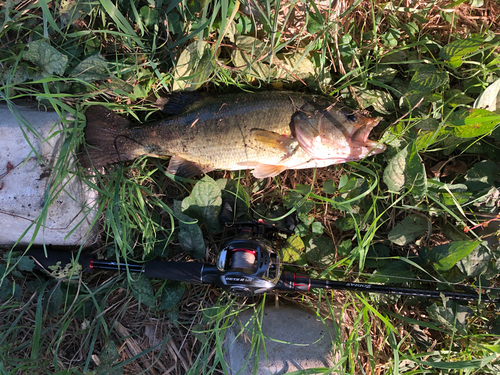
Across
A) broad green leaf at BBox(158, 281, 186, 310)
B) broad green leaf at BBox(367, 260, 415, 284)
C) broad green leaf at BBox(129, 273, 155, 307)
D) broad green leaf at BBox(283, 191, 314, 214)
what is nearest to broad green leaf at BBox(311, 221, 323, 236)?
broad green leaf at BBox(283, 191, 314, 214)

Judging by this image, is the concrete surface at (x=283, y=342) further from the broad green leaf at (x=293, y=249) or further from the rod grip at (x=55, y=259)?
the rod grip at (x=55, y=259)

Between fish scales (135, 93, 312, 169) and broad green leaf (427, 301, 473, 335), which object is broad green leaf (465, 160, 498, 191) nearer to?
broad green leaf (427, 301, 473, 335)

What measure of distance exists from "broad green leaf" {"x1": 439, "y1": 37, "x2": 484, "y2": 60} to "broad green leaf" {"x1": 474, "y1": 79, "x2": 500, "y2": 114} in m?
0.34

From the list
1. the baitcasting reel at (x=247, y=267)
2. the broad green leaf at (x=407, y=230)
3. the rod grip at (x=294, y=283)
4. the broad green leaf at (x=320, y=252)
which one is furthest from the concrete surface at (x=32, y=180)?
the broad green leaf at (x=407, y=230)

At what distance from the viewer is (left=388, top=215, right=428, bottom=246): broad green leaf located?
270 cm

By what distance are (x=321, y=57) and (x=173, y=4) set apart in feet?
4.13

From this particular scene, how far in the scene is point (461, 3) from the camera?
2.80 metres

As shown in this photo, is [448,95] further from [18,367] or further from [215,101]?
[18,367]

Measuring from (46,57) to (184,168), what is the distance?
141 cm

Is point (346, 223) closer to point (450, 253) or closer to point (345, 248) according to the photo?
point (345, 248)

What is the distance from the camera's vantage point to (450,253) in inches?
99.4

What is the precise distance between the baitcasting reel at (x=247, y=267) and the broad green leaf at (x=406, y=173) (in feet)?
3.81

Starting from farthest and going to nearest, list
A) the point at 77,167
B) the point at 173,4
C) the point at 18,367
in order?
the point at 77,167, the point at 18,367, the point at 173,4

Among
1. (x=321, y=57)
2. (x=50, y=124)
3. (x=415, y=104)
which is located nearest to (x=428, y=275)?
(x=415, y=104)
